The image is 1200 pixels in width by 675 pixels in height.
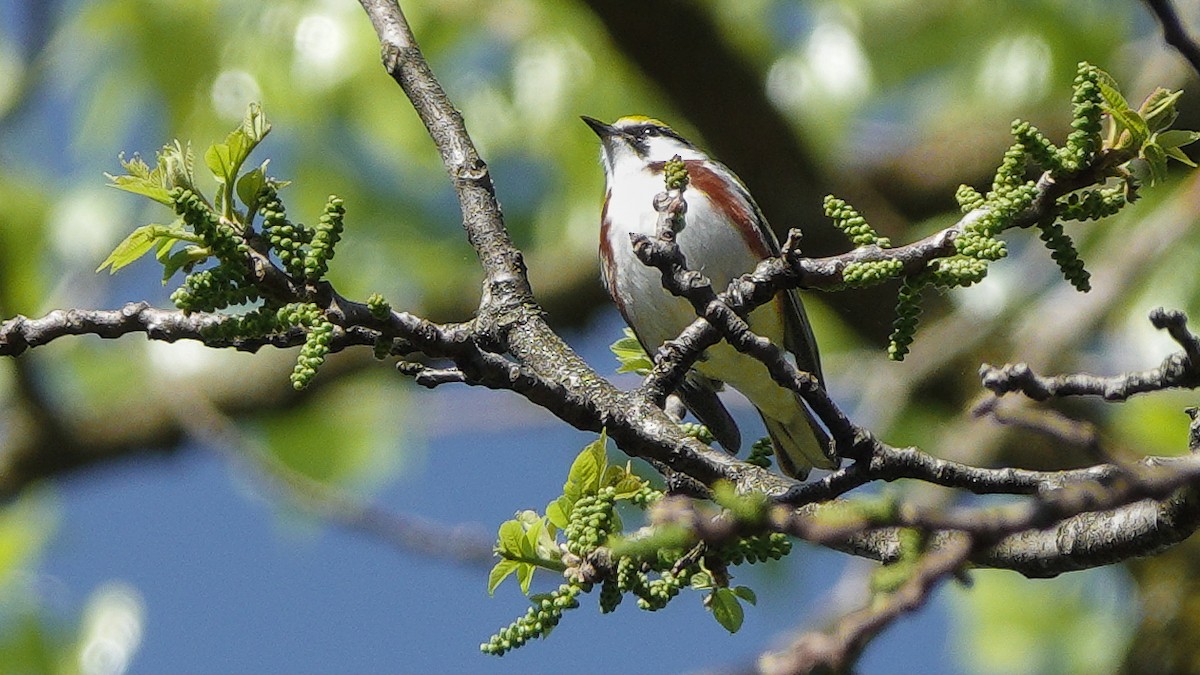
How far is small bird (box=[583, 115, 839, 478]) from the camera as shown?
3.80 meters

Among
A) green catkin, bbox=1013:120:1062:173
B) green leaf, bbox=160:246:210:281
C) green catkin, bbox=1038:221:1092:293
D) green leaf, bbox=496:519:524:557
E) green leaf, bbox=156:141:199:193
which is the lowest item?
green leaf, bbox=496:519:524:557

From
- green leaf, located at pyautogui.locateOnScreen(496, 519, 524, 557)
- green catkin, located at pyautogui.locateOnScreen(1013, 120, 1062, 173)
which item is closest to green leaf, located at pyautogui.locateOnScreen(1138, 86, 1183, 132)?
green catkin, located at pyautogui.locateOnScreen(1013, 120, 1062, 173)

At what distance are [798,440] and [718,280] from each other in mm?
745

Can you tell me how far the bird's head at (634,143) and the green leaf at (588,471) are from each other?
2680 millimetres

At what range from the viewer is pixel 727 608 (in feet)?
6.44

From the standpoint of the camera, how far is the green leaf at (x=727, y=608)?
1964 millimetres

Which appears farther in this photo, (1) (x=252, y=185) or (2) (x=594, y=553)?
(1) (x=252, y=185)

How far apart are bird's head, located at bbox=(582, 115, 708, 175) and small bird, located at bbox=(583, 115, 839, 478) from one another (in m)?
0.12

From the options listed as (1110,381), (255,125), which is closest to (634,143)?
(255,125)

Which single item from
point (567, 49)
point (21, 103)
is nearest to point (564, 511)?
point (567, 49)

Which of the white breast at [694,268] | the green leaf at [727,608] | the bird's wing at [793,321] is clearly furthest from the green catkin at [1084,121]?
the bird's wing at [793,321]

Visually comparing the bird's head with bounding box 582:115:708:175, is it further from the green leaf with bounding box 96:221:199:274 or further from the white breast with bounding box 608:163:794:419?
the green leaf with bounding box 96:221:199:274

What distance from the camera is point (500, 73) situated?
5.77 m

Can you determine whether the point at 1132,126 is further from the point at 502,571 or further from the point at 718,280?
the point at 718,280
